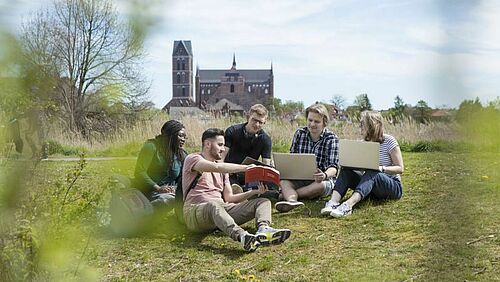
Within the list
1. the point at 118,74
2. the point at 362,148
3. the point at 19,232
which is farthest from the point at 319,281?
the point at 118,74

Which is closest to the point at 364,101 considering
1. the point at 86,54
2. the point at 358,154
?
the point at 86,54

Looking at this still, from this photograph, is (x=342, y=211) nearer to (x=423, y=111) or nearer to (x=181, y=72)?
(x=181, y=72)

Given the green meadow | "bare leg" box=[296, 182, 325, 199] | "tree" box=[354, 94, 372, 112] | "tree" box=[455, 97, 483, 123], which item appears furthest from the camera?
"bare leg" box=[296, 182, 325, 199]

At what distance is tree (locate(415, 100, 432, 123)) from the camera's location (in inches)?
32.9

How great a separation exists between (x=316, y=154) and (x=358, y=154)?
439mm

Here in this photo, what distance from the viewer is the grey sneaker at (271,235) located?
417 centimetres

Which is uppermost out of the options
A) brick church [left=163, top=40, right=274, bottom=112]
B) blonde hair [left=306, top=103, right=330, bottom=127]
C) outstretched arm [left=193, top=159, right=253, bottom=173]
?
brick church [left=163, top=40, right=274, bottom=112]

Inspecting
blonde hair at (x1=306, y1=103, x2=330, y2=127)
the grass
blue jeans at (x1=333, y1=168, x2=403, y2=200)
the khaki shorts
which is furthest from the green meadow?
blonde hair at (x1=306, y1=103, x2=330, y2=127)

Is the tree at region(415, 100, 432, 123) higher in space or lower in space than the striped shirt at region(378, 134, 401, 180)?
higher

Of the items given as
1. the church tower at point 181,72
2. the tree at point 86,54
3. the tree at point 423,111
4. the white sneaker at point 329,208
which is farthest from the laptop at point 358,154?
the tree at point 423,111

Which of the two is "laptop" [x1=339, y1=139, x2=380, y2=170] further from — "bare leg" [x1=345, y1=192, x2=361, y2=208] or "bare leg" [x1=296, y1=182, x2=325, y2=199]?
"bare leg" [x1=296, y1=182, x2=325, y2=199]

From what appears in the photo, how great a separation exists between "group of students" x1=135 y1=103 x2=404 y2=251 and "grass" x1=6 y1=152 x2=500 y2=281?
4.6 inches

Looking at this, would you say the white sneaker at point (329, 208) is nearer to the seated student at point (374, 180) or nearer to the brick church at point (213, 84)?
the seated student at point (374, 180)

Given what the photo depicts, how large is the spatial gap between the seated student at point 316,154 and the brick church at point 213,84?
338cm
